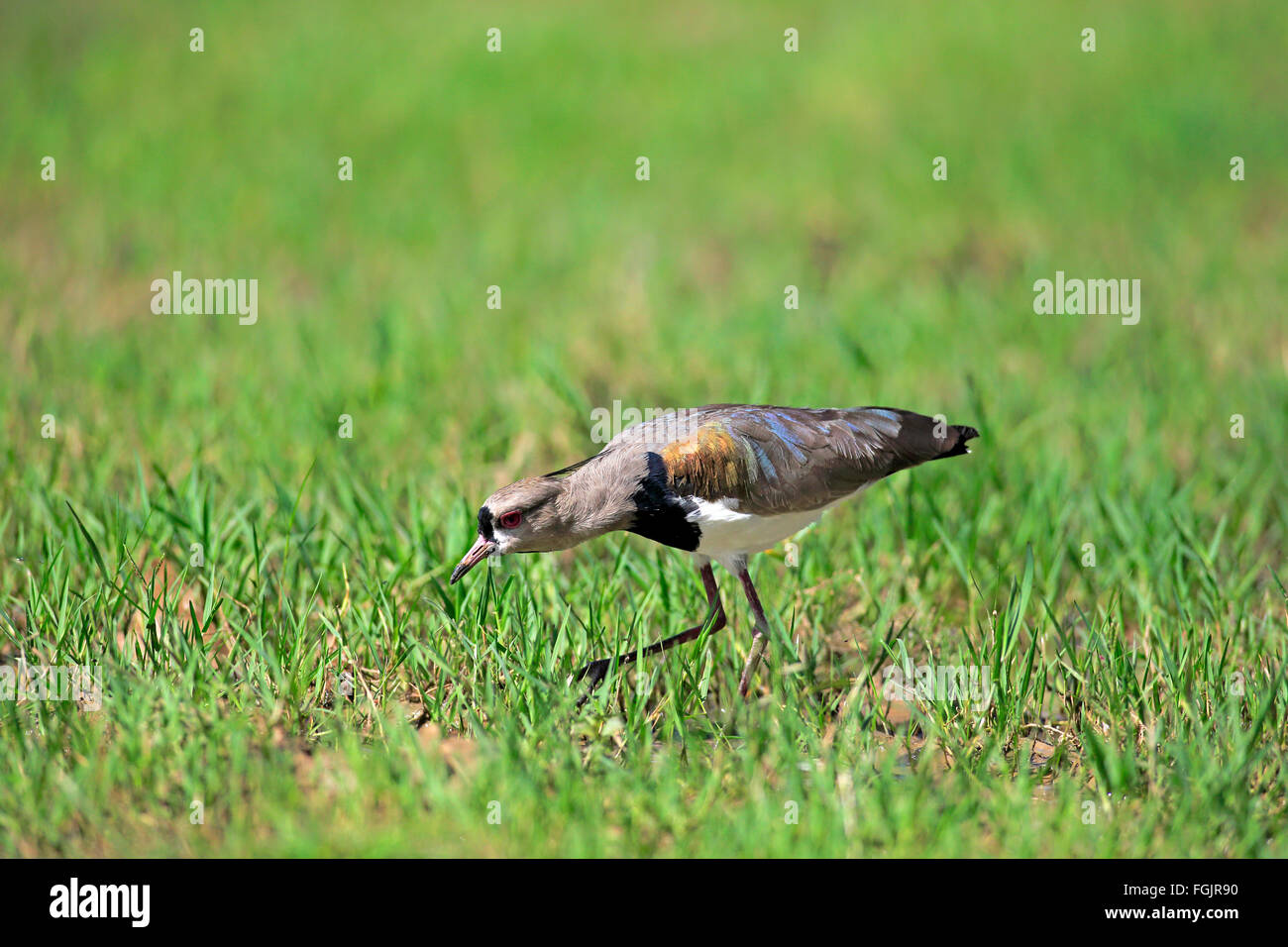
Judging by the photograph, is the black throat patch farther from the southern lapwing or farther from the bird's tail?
the bird's tail

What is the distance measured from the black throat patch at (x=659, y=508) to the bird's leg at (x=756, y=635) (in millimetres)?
372

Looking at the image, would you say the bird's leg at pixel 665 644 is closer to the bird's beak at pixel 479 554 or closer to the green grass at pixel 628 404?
the green grass at pixel 628 404

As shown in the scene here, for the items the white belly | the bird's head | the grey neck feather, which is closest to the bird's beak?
the bird's head

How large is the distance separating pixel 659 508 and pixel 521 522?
465mm

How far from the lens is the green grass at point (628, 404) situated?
4.03 meters

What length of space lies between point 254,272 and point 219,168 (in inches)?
81.4

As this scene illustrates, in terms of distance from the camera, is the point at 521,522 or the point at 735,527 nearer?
the point at 521,522

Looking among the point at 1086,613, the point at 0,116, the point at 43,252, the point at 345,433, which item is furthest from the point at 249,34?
the point at 1086,613

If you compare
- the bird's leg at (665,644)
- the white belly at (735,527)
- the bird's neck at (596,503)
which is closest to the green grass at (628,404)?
the bird's leg at (665,644)

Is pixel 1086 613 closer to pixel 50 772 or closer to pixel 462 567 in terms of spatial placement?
pixel 462 567

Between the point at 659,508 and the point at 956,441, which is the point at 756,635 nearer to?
the point at 659,508

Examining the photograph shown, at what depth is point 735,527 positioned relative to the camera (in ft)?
15.1

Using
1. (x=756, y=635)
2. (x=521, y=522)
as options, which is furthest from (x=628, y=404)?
(x=521, y=522)

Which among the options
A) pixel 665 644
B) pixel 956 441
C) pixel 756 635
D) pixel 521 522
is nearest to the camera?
pixel 521 522
